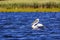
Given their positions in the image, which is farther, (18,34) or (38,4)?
(38,4)

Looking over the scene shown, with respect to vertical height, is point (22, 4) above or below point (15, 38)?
above

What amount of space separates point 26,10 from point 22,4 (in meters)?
2.43

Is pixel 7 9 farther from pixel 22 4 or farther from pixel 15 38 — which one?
pixel 15 38

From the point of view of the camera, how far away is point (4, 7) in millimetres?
42094

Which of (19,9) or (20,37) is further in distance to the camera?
(19,9)

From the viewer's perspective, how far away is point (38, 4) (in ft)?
139

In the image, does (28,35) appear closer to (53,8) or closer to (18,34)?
(18,34)

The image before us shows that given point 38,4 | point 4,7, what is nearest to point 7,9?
point 4,7

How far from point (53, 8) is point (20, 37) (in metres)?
24.9

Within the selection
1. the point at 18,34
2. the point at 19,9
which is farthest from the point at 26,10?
the point at 18,34

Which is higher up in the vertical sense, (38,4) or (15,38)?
(38,4)

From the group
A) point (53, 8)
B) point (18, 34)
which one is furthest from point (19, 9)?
point (18, 34)

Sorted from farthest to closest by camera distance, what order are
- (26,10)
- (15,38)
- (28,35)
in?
1. (26,10)
2. (28,35)
3. (15,38)

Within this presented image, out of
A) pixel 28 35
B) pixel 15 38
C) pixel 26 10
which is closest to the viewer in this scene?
pixel 15 38
